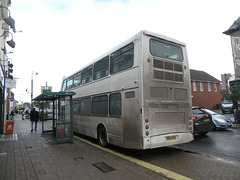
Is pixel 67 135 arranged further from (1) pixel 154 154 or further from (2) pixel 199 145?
(2) pixel 199 145

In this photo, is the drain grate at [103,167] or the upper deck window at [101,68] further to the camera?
the upper deck window at [101,68]

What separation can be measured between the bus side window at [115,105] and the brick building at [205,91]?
86.3 ft

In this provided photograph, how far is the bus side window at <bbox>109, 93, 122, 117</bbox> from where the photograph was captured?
21.4ft

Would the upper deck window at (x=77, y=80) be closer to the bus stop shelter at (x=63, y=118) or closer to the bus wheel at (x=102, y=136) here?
the bus stop shelter at (x=63, y=118)

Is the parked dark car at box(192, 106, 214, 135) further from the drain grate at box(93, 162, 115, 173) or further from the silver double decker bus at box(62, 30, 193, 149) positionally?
the drain grate at box(93, 162, 115, 173)

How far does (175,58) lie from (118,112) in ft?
9.72

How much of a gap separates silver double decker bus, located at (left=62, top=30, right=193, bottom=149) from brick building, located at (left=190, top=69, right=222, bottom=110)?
2573cm

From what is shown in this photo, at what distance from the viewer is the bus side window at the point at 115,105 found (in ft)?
21.4

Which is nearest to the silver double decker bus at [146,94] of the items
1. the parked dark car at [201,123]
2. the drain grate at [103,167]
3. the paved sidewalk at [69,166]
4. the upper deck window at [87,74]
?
the paved sidewalk at [69,166]

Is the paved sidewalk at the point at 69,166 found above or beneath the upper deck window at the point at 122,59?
beneath

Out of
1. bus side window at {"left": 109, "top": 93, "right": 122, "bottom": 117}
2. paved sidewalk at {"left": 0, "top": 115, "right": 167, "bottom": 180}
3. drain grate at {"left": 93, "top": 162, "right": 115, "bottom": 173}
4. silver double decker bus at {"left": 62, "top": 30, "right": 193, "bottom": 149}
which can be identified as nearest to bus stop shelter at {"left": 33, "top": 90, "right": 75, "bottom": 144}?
paved sidewalk at {"left": 0, "top": 115, "right": 167, "bottom": 180}

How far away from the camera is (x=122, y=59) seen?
6664 millimetres

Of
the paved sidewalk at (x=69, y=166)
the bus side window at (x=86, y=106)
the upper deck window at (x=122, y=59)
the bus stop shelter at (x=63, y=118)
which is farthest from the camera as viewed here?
the bus side window at (x=86, y=106)

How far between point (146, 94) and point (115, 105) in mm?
1602
